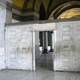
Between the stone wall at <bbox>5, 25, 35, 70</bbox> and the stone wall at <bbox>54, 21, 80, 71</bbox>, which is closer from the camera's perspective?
the stone wall at <bbox>54, 21, 80, 71</bbox>

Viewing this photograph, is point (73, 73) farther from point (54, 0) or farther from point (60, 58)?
point (54, 0)

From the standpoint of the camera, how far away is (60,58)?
8375 millimetres

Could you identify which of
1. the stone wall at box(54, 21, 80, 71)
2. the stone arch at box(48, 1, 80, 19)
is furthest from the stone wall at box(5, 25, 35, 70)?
the stone arch at box(48, 1, 80, 19)

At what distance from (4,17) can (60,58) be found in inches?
121

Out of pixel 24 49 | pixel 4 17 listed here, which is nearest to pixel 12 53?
pixel 24 49

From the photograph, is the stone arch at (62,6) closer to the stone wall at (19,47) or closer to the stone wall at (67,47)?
the stone wall at (19,47)

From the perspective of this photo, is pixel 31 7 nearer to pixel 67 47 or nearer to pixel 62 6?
pixel 62 6

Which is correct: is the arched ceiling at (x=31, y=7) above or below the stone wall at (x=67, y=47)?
above

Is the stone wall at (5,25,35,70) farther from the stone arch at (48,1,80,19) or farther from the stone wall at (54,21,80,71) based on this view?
the stone arch at (48,1,80,19)

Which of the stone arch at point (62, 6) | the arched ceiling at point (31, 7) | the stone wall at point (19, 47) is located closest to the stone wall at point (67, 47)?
the stone wall at point (19, 47)

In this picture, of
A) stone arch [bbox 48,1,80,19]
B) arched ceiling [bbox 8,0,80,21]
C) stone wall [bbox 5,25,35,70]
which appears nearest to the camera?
stone wall [bbox 5,25,35,70]

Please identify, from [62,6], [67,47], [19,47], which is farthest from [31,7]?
[67,47]

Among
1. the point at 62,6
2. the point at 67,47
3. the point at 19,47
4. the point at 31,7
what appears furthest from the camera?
the point at 62,6

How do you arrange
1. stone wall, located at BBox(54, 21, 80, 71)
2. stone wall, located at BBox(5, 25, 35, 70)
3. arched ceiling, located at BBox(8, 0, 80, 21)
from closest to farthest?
stone wall, located at BBox(54, 21, 80, 71) → stone wall, located at BBox(5, 25, 35, 70) → arched ceiling, located at BBox(8, 0, 80, 21)
